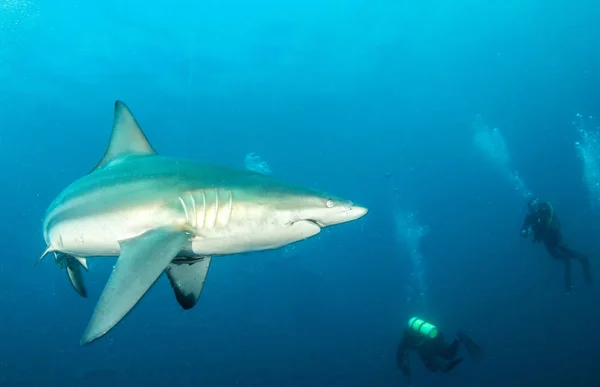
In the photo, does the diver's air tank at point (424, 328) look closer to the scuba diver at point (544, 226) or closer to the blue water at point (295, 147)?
the scuba diver at point (544, 226)

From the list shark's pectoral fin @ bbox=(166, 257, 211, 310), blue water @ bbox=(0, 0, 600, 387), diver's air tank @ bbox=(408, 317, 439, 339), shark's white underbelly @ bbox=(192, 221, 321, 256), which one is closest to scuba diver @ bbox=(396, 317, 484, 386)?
diver's air tank @ bbox=(408, 317, 439, 339)

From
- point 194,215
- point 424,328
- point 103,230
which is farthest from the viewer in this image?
point 424,328

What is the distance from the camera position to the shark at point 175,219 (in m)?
2.67

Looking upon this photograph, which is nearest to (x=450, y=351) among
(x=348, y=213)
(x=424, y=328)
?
(x=424, y=328)

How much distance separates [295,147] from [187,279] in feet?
187

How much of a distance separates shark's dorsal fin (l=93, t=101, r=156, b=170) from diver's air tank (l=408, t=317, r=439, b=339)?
9.54 m

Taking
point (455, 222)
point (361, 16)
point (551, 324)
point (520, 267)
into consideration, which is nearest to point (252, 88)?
point (361, 16)

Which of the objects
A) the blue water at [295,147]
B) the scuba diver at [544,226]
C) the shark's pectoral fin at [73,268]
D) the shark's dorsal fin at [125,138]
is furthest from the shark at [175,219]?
the blue water at [295,147]

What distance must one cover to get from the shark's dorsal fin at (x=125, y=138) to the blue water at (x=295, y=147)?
2407cm

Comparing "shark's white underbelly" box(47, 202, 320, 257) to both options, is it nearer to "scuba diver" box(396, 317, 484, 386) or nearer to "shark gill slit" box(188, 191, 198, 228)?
"shark gill slit" box(188, 191, 198, 228)

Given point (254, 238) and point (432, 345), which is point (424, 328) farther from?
point (254, 238)

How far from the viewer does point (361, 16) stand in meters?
36.4

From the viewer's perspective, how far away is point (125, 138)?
4969mm

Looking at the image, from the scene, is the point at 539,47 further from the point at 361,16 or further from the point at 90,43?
the point at 90,43
